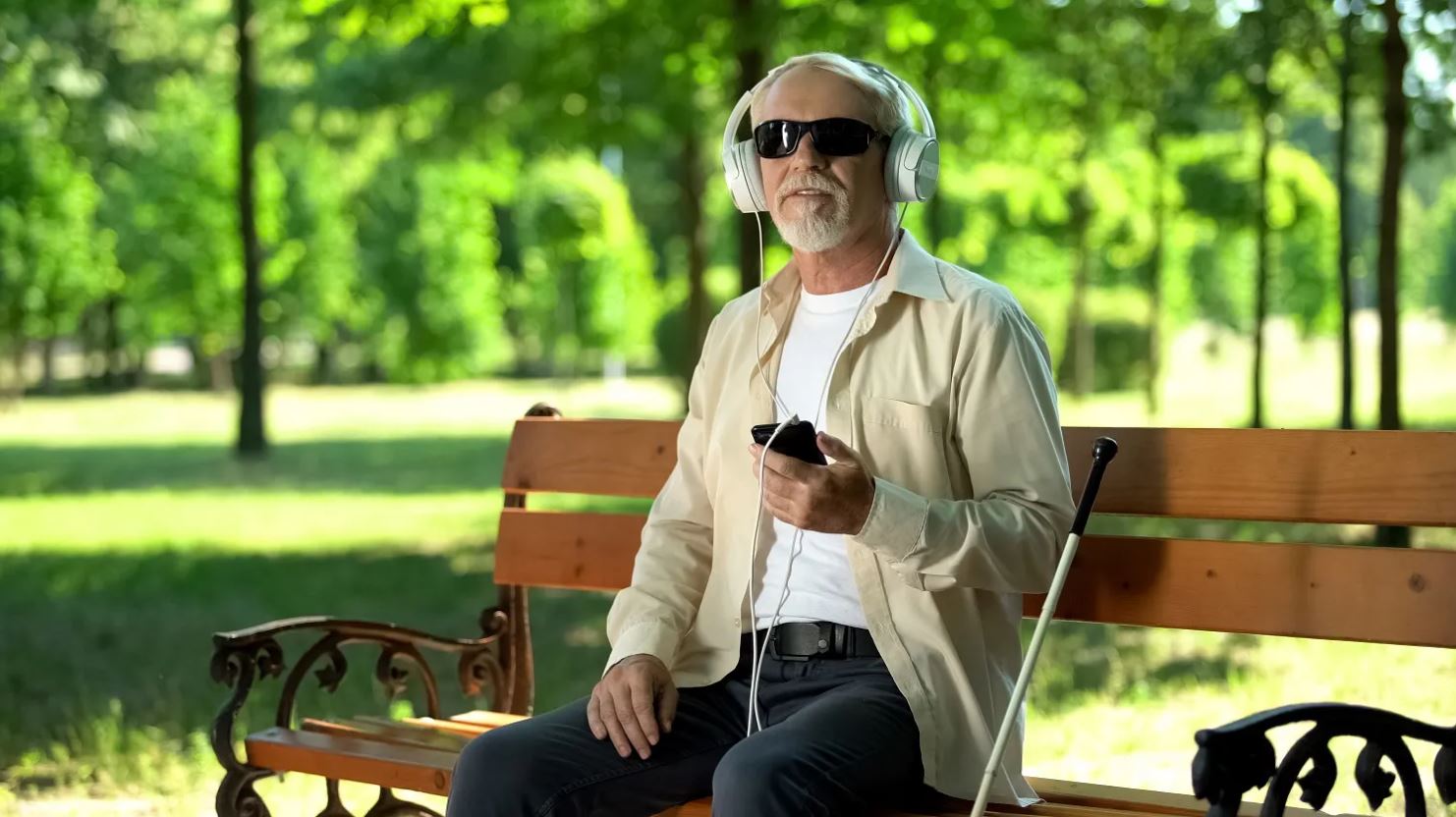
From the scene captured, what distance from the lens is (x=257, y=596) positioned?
38.1ft

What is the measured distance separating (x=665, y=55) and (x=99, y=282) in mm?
30779

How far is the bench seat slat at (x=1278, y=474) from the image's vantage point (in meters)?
3.57

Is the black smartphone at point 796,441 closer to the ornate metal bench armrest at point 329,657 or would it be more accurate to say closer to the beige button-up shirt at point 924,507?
the beige button-up shirt at point 924,507

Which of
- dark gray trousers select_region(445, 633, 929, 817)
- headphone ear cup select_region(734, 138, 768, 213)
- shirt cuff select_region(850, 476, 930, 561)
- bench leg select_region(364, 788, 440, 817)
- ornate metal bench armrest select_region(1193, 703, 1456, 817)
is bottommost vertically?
bench leg select_region(364, 788, 440, 817)

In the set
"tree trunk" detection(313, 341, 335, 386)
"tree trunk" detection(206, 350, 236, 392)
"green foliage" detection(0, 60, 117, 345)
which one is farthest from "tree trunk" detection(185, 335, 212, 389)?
"green foliage" detection(0, 60, 117, 345)

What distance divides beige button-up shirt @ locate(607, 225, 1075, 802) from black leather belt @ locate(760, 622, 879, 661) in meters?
0.09

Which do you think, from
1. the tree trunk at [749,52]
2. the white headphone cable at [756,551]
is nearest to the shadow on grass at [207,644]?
the tree trunk at [749,52]

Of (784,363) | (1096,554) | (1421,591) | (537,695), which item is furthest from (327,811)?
(537,695)

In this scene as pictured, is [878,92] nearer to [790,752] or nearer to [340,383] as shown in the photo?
[790,752]

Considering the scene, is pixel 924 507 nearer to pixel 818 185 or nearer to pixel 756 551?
pixel 756 551

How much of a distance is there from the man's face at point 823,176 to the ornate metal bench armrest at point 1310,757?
1.42 meters

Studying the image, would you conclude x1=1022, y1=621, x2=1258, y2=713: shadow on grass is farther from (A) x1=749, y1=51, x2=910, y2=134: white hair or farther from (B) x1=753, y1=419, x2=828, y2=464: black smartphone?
(B) x1=753, y1=419, x2=828, y2=464: black smartphone

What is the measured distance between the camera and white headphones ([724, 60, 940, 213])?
11.9 feet

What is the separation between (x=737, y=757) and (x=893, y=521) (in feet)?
1.70
